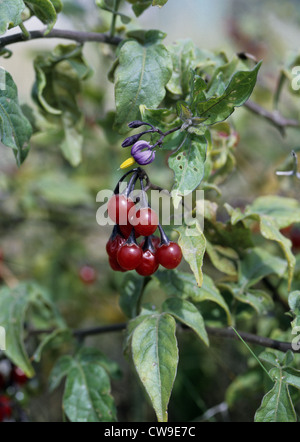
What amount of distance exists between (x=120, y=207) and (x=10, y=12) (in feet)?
1.29

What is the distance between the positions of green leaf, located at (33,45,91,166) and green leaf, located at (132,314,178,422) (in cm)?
50

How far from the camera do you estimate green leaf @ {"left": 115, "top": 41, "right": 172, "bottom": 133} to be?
2.89ft

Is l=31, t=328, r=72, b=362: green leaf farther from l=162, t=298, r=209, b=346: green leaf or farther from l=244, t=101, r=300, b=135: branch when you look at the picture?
l=244, t=101, r=300, b=135: branch

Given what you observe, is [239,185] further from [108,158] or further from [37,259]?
[37,259]

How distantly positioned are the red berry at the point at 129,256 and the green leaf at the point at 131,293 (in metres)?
0.26

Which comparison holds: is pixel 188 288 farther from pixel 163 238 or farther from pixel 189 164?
pixel 189 164

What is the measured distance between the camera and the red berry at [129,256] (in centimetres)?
80

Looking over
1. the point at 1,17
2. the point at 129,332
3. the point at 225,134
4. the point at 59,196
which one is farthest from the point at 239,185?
the point at 1,17

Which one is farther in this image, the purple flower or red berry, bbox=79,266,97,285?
Result: red berry, bbox=79,266,97,285

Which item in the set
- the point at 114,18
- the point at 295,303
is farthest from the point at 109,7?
the point at 295,303

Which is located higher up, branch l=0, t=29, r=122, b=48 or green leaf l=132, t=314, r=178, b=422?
branch l=0, t=29, r=122, b=48

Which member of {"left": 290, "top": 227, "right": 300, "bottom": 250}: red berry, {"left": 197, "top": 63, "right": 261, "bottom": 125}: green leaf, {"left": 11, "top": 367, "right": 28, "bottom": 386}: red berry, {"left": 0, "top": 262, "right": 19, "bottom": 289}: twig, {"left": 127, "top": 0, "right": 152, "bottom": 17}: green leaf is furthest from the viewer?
{"left": 0, "top": 262, "right": 19, "bottom": 289}: twig

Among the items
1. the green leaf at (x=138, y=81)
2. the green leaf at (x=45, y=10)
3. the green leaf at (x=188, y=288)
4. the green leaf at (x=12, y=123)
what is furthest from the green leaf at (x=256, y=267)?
the green leaf at (x=45, y=10)

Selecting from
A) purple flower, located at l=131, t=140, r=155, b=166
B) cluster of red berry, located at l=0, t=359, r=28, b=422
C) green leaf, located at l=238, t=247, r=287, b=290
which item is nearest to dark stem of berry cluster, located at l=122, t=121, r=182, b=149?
purple flower, located at l=131, t=140, r=155, b=166
